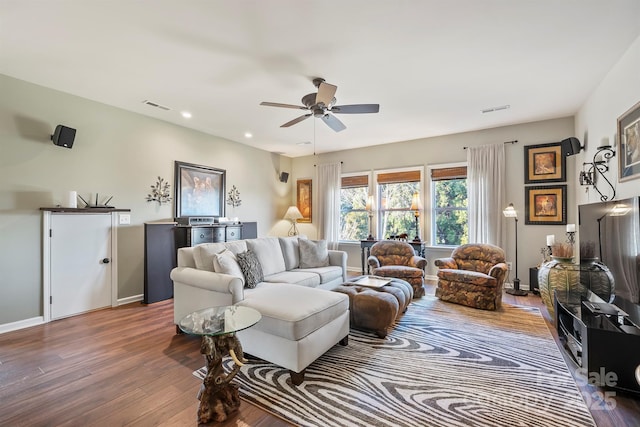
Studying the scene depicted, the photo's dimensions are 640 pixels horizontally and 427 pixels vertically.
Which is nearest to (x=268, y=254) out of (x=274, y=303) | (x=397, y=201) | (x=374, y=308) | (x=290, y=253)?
(x=290, y=253)

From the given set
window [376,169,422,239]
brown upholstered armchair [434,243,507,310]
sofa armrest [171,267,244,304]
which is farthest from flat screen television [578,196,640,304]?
window [376,169,422,239]

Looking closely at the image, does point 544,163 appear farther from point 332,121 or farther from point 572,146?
point 332,121

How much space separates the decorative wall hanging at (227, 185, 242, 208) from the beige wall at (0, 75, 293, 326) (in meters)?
0.71

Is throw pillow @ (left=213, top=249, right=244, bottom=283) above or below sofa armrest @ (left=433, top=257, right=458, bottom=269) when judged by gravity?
above

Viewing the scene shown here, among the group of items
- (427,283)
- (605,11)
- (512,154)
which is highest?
(605,11)

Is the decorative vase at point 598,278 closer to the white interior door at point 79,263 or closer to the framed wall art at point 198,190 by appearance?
the framed wall art at point 198,190

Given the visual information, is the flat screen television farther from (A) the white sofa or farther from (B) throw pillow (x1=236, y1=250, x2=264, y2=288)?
(B) throw pillow (x1=236, y1=250, x2=264, y2=288)

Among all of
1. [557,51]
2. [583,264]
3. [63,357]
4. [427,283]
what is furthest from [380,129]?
[63,357]

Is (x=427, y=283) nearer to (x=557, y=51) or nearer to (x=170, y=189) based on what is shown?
(x=557, y=51)

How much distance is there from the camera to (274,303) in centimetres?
232

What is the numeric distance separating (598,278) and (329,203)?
192 inches

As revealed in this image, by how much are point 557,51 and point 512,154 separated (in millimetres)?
2505

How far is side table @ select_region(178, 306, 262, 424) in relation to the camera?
68.4 inches

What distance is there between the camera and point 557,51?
2.69m
